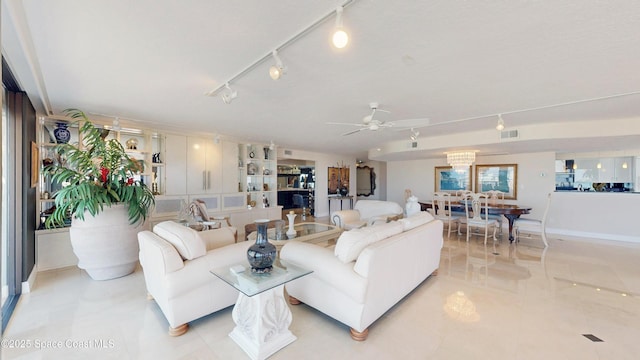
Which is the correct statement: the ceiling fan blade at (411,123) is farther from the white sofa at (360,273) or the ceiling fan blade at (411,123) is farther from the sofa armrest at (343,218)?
the sofa armrest at (343,218)

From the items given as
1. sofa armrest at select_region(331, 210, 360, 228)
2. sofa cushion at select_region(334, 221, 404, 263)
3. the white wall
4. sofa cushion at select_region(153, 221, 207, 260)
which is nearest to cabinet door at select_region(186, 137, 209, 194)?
sofa armrest at select_region(331, 210, 360, 228)

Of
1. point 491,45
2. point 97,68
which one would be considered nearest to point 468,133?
point 491,45

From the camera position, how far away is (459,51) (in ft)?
7.25

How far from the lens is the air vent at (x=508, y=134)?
4924 millimetres

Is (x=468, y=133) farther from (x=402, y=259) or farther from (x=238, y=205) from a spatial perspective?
(x=238, y=205)

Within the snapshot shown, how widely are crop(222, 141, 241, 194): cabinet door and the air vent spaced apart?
18.0ft

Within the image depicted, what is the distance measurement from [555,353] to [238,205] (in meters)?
5.63

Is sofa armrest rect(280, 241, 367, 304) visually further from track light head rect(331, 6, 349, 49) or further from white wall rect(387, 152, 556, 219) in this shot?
white wall rect(387, 152, 556, 219)

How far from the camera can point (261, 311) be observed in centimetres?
209

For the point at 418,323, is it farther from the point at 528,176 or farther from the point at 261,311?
the point at 528,176

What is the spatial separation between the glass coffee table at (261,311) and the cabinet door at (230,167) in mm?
3921

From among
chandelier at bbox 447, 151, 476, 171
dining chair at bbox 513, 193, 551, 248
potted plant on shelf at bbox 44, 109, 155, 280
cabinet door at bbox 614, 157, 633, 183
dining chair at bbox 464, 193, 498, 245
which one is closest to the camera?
potted plant on shelf at bbox 44, 109, 155, 280


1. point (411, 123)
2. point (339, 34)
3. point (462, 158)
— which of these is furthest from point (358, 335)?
point (462, 158)

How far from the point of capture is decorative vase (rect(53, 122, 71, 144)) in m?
4.10
